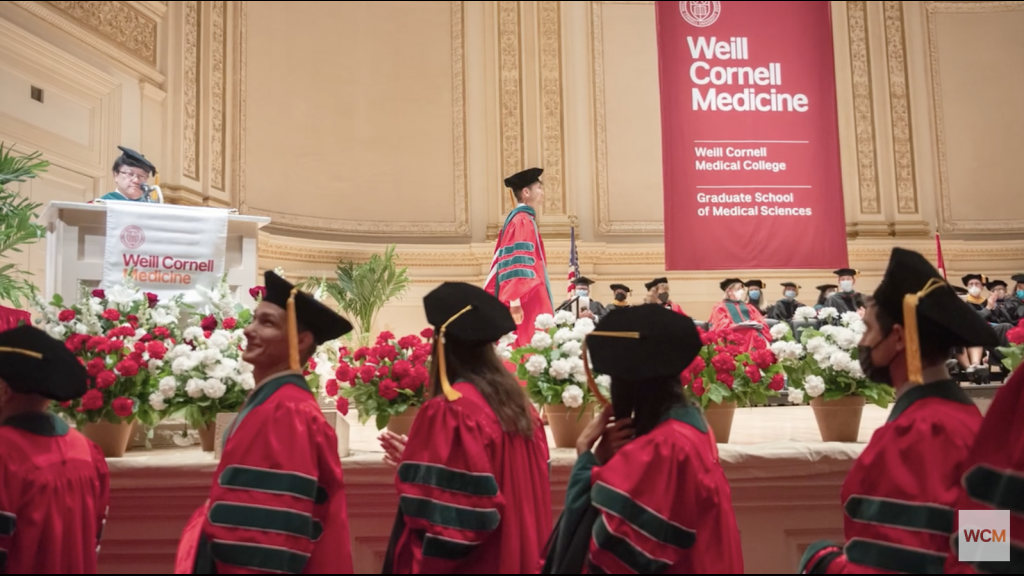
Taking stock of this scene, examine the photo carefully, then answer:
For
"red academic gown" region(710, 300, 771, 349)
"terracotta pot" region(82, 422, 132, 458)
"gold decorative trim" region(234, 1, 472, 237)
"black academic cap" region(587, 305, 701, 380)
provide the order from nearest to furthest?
"black academic cap" region(587, 305, 701, 380) → "terracotta pot" region(82, 422, 132, 458) → "red academic gown" region(710, 300, 771, 349) → "gold decorative trim" region(234, 1, 472, 237)

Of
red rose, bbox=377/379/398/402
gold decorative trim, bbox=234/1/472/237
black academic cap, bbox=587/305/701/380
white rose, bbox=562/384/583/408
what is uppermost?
gold decorative trim, bbox=234/1/472/237

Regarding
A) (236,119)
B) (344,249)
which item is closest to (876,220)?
(344,249)

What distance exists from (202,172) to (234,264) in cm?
640

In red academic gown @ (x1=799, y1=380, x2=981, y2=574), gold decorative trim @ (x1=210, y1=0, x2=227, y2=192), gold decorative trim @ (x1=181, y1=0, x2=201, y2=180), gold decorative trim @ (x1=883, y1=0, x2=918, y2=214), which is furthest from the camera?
gold decorative trim @ (x1=883, y1=0, x2=918, y2=214)

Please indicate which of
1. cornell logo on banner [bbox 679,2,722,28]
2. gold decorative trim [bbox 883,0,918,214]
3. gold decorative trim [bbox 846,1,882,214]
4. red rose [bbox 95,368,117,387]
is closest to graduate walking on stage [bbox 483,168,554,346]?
cornell logo on banner [bbox 679,2,722,28]

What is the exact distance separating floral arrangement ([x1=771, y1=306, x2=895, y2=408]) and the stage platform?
27 centimetres

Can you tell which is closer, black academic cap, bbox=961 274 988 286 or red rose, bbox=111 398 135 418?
red rose, bbox=111 398 135 418

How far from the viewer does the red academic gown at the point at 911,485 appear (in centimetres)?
197

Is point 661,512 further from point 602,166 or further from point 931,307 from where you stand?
point 602,166

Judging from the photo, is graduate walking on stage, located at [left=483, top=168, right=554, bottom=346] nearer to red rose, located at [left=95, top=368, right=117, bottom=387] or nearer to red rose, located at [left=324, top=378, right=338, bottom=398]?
red rose, located at [left=324, top=378, right=338, bottom=398]

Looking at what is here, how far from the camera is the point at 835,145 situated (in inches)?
221

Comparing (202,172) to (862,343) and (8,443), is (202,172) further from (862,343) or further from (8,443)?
(862,343)

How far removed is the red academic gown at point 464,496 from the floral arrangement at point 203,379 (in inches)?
52.4

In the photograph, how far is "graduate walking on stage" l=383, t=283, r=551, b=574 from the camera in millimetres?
2449
